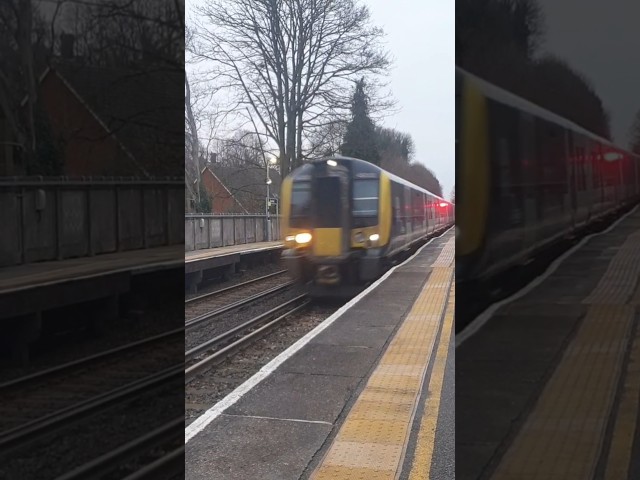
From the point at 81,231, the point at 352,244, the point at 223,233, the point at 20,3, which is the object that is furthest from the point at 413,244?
the point at 20,3

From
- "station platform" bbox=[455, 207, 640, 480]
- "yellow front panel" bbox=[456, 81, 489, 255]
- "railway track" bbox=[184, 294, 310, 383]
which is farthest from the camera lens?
"railway track" bbox=[184, 294, 310, 383]

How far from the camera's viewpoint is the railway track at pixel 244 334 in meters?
2.26

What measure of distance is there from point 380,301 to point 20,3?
5.58 feet

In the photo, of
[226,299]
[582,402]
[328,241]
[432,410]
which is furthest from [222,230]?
[582,402]

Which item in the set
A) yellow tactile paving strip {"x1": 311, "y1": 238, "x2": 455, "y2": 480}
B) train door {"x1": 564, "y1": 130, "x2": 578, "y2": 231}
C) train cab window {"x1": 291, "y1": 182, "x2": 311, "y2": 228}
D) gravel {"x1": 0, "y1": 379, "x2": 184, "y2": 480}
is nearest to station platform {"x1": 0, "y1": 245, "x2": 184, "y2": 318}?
gravel {"x1": 0, "y1": 379, "x2": 184, "y2": 480}

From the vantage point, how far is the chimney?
7.92 feet

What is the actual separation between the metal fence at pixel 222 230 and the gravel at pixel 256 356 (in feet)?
1.12

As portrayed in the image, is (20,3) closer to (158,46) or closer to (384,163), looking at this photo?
(158,46)

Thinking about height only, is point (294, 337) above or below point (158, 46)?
below

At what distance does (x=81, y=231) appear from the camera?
2.45 m

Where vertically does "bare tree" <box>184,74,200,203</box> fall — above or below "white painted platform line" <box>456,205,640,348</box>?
above

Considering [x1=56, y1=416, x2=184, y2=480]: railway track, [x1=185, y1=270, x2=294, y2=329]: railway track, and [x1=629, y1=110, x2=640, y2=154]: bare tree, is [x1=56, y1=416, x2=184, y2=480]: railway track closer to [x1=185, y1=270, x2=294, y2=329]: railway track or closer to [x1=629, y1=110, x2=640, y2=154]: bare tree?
[x1=185, y1=270, x2=294, y2=329]: railway track

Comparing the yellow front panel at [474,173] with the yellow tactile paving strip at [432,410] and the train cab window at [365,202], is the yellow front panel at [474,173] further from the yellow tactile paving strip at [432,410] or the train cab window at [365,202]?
the train cab window at [365,202]

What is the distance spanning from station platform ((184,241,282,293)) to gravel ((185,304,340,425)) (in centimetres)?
29
